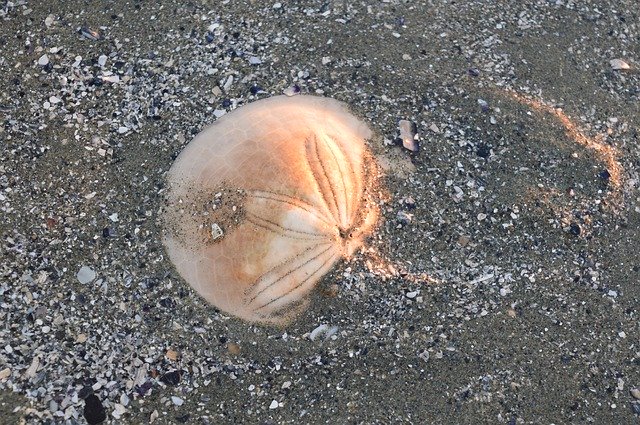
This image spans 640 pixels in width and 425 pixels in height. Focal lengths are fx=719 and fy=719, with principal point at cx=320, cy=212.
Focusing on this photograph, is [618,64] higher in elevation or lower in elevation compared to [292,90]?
higher

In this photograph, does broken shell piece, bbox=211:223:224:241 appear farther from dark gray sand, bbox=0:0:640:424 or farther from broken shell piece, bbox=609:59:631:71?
broken shell piece, bbox=609:59:631:71

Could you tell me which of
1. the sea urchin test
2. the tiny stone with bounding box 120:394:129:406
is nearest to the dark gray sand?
the tiny stone with bounding box 120:394:129:406

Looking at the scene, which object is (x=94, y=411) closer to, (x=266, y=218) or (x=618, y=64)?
(x=266, y=218)

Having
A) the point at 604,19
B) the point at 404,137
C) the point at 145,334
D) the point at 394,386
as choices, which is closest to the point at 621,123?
the point at 604,19

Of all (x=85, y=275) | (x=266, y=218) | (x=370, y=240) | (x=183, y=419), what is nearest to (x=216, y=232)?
(x=266, y=218)

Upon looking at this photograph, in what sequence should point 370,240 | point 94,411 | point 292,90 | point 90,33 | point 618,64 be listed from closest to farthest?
point 94,411
point 370,240
point 292,90
point 90,33
point 618,64

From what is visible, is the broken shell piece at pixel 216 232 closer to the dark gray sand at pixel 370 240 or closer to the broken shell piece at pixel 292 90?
the dark gray sand at pixel 370 240

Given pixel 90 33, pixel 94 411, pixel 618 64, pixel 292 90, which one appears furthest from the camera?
pixel 618 64
